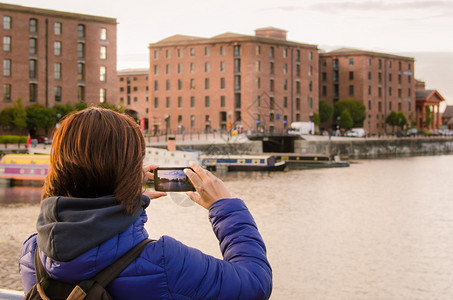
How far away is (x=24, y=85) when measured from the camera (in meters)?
53.9

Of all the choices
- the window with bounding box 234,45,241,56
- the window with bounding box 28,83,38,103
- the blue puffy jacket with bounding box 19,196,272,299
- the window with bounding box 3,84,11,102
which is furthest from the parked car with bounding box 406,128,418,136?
the blue puffy jacket with bounding box 19,196,272,299

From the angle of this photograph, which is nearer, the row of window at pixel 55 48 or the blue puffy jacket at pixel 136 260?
the blue puffy jacket at pixel 136 260

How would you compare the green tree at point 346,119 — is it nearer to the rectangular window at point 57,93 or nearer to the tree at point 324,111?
the tree at point 324,111

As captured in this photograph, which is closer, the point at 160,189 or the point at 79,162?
the point at 79,162

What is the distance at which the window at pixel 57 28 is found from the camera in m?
56.6

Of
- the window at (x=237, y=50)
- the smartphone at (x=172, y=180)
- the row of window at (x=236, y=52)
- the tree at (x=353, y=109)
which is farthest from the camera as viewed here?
the tree at (x=353, y=109)

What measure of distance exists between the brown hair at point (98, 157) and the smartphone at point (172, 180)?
307 mm

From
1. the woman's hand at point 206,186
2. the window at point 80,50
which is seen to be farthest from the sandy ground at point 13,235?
the window at point 80,50

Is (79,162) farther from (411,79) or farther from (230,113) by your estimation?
(411,79)

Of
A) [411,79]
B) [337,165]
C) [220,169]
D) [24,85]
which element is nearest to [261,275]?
[220,169]

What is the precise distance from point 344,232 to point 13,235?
36.1 feet

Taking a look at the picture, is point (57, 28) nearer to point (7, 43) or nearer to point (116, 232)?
point (7, 43)

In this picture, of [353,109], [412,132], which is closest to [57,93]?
[353,109]

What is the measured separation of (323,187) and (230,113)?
140 feet
